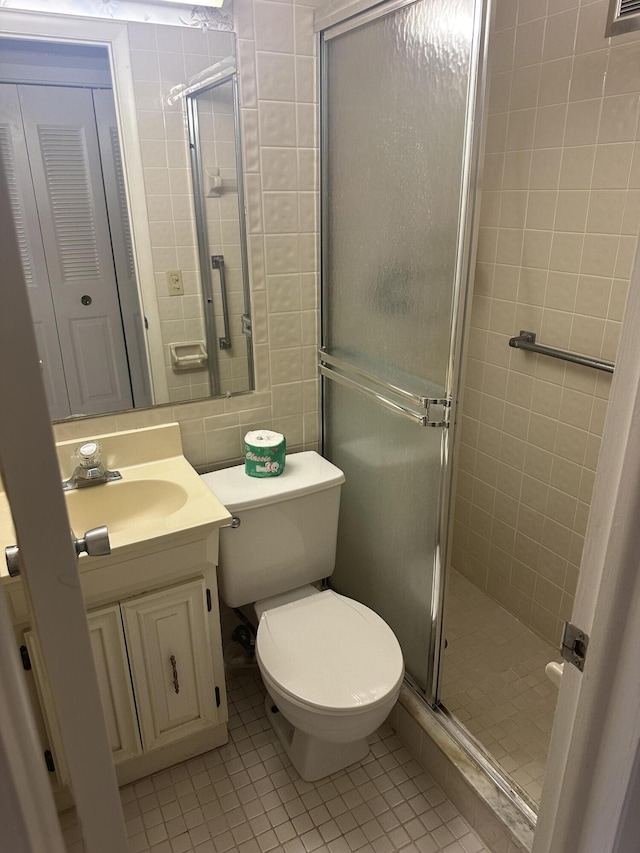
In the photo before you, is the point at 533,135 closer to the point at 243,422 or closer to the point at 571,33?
the point at 571,33

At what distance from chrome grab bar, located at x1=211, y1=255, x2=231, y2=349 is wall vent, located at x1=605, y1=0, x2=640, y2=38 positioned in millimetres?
1057

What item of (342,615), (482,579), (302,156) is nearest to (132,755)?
(342,615)

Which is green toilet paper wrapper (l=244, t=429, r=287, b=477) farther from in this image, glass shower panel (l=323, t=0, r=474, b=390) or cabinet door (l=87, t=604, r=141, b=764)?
cabinet door (l=87, t=604, r=141, b=764)

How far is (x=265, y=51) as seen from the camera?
5.34 feet

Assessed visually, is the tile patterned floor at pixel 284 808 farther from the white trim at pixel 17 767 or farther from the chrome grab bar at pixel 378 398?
the white trim at pixel 17 767

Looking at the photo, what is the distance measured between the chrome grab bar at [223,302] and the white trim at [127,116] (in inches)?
7.0

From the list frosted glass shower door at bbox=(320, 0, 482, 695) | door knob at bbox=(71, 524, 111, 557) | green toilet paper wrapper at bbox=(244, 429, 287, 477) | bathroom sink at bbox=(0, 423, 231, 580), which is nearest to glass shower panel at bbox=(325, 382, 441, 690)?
frosted glass shower door at bbox=(320, 0, 482, 695)

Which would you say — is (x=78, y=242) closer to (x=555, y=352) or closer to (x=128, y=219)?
(x=128, y=219)

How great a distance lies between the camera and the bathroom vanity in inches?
56.4

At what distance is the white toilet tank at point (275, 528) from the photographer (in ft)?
5.62

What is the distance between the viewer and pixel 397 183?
1.49m

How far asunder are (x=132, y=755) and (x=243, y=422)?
0.97 m

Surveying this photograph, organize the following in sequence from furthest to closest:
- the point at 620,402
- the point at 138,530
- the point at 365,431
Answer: the point at 365,431, the point at 138,530, the point at 620,402

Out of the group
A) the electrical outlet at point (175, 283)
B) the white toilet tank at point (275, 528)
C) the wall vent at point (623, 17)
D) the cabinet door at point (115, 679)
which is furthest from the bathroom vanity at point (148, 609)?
the wall vent at point (623, 17)
